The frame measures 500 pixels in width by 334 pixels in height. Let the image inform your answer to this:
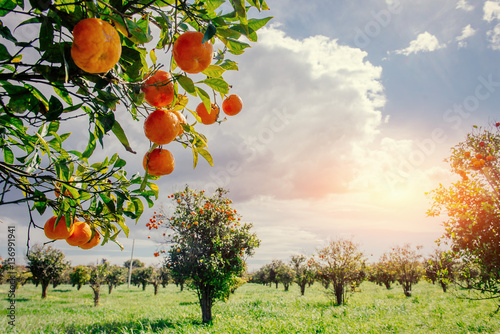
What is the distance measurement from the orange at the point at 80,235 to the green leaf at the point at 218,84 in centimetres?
124

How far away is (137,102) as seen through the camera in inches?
34.3

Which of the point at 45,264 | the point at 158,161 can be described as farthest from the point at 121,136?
the point at 45,264

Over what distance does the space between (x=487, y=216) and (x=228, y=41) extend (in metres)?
6.38

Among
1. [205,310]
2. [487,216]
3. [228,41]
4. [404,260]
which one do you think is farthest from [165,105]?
[404,260]

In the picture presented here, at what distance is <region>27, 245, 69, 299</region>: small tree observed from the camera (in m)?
22.5

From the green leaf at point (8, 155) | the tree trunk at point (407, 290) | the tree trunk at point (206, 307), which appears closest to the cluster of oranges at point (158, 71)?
the green leaf at point (8, 155)

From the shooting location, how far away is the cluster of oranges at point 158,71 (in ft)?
2.24

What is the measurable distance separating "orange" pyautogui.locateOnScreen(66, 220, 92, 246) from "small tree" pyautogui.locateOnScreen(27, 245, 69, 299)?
28.3 meters

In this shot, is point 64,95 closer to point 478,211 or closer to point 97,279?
point 478,211

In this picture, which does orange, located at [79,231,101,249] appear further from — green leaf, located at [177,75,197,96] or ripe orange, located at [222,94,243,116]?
green leaf, located at [177,75,197,96]

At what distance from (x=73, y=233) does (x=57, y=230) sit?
4.4 inches

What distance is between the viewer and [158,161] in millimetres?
1052

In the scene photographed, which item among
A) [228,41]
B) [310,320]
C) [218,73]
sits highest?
[228,41]

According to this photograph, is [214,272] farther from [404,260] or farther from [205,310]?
[404,260]
